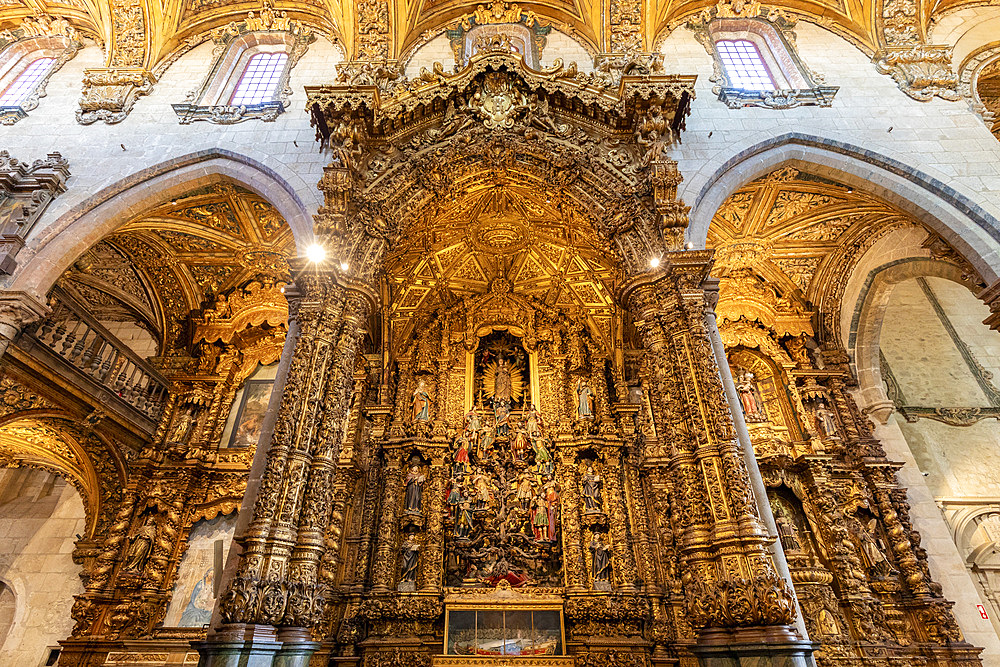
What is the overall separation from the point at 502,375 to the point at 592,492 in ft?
12.2

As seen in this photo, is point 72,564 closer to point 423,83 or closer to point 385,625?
point 385,625

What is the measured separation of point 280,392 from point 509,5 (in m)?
12.3

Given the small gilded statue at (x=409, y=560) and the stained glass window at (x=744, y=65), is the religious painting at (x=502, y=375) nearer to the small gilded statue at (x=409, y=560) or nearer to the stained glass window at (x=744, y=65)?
the small gilded statue at (x=409, y=560)

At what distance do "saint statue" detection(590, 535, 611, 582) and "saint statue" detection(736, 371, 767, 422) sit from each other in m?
4.76

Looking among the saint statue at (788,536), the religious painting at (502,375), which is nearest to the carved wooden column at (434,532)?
the religious painting at (502,375)

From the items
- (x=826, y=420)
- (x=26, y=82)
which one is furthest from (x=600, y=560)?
(x=26, y=82)

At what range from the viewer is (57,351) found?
34.0ft

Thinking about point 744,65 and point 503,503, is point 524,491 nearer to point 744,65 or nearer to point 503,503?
point 503,503

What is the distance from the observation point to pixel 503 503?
1192 centimetres

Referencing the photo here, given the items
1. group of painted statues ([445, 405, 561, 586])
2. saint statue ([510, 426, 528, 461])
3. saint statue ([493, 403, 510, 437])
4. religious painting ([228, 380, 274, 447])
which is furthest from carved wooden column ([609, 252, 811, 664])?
religious painting ([228, 380, 274, 447])

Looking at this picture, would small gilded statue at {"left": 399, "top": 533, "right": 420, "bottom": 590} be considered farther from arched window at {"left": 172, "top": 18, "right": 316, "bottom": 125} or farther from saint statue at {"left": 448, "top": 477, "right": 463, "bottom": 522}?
arched window at {"left": 172, "top": 18, "right": 316, "bottom": 125}

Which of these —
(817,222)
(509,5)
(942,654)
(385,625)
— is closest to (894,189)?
(817,222)

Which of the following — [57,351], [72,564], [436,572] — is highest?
[57,351]

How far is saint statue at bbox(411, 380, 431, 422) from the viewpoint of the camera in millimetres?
12797
